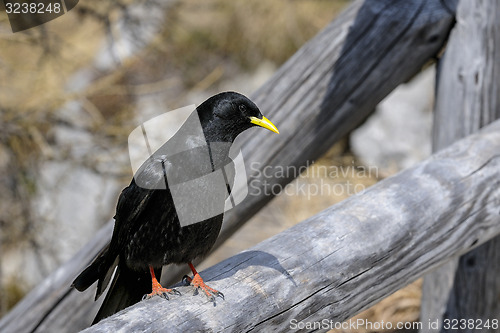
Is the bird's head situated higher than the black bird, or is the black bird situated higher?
the bird's head

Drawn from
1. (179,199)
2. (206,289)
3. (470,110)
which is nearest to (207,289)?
(206,289)

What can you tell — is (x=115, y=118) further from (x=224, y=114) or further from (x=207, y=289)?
(x=207, y=289)

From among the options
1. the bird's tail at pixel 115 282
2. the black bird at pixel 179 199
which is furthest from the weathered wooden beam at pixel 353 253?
the bird's tail at pixel 115 282

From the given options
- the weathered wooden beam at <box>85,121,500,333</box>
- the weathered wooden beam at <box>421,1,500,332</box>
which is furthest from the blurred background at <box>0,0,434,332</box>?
the weathered wooden beam at <box>85,121,500,333</box>

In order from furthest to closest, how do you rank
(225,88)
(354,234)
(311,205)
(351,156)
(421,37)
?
(225,88) → (351,156) → (311,205) → (421,37) → (354,234)

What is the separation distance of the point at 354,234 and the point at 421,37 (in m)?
0.93

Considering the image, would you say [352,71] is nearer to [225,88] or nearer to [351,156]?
[351,156]

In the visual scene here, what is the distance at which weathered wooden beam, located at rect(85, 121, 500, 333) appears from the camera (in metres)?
1.29

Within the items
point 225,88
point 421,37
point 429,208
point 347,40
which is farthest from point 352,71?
point 225,88

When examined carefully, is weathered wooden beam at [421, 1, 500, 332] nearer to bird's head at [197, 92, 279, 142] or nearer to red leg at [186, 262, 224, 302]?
bird's head at [197, 92, 279, 142]

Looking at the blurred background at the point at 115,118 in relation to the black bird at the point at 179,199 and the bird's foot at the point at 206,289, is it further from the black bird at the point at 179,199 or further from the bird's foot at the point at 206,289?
the bird's foot at the point at 206,289

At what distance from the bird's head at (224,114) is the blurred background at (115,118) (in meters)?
2.31

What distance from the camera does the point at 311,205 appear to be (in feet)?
15.6

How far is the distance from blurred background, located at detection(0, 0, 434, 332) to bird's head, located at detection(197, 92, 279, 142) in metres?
2.31
